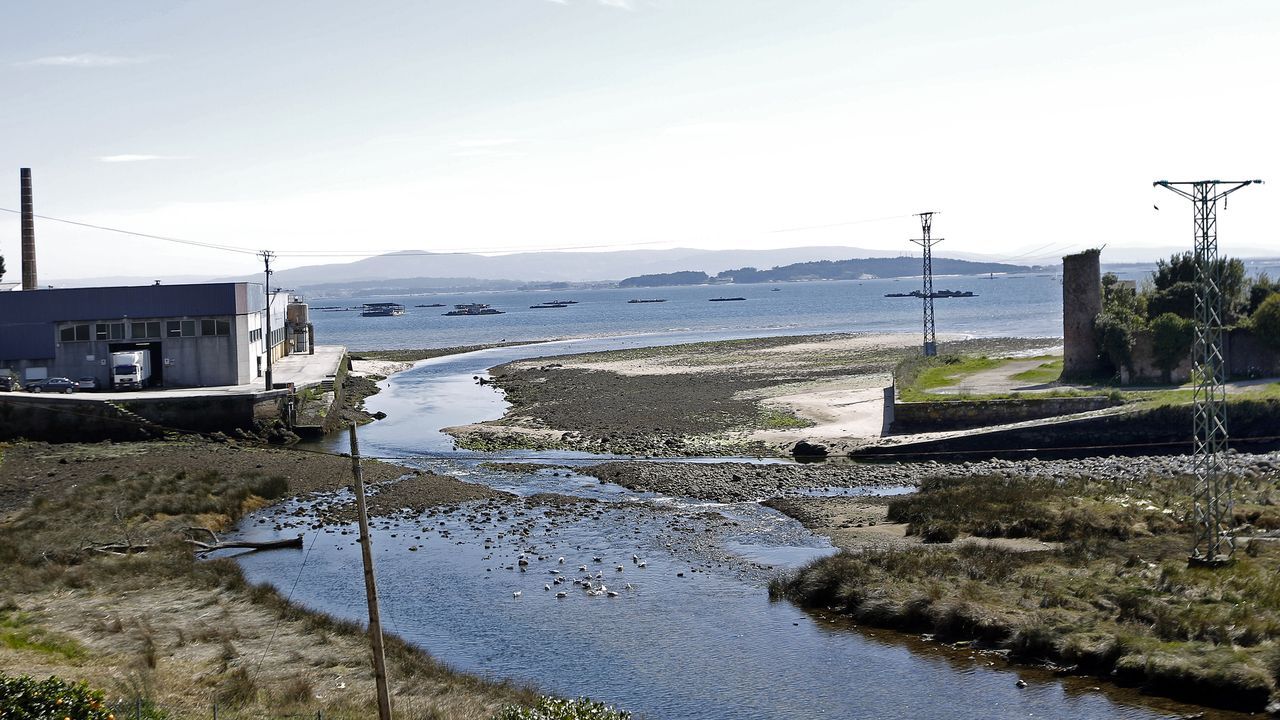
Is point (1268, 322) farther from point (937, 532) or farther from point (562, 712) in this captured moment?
point (562, 712)

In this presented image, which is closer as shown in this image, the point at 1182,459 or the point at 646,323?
the point at 1182,459

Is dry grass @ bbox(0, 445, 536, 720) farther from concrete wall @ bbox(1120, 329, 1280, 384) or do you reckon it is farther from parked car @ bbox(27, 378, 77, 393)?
concrete wall @ bbox(1120, 329, 1280, 384)

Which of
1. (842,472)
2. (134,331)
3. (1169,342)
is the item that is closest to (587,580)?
(842,472)

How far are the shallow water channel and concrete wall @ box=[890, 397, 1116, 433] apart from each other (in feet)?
46.3

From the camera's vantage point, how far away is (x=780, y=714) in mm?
19859

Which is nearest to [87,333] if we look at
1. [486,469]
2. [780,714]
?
[486,469]

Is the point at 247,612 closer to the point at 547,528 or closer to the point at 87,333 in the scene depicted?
the point at 547,528

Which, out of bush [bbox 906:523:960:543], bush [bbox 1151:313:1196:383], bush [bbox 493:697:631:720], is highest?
bush [bbox 1151:313:1196:383]

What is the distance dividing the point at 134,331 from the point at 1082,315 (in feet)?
155

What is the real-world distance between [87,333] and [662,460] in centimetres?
3125

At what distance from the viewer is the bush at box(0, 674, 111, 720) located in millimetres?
13812

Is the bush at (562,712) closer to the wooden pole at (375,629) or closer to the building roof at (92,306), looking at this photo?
the wooden pole at (375,629)

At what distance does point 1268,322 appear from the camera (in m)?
48.6

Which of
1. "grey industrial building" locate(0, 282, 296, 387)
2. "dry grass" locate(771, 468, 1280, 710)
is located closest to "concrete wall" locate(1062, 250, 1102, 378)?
"dry grass" locate(771, 468, 1280, 710)
